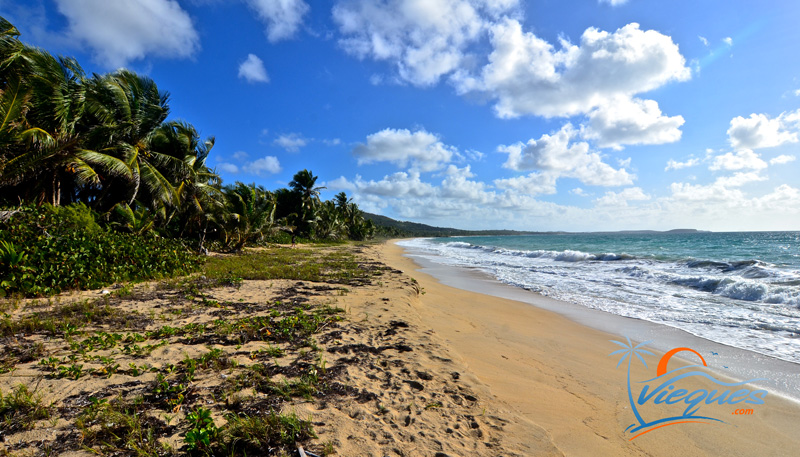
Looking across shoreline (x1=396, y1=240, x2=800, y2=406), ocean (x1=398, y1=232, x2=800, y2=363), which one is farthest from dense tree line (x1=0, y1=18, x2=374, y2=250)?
ocean (x1=398, y1=232, x2=800, y2=363)

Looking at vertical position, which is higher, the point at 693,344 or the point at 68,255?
the point at 68,255

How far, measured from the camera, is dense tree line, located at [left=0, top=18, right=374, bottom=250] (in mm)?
8914

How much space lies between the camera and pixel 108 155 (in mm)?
11938

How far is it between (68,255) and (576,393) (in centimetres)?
1021

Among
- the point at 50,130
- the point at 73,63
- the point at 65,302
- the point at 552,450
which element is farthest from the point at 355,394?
the point at 73,63

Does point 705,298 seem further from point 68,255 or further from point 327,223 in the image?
point 327,223

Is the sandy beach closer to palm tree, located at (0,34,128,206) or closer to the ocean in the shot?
the ocean

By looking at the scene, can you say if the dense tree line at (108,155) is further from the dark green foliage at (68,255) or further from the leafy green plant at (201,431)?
the leafy green plant at (201,431)

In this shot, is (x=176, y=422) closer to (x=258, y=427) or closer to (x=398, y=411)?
(x=258, y=427)

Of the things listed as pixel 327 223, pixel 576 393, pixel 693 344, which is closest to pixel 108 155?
pixel 576 393

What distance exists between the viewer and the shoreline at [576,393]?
3.06 metres

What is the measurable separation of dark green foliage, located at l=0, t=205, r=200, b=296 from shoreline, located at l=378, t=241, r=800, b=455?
25.6 ft

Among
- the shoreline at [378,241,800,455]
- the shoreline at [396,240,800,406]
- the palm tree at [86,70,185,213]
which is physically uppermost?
the palm tree at [86,70,185,213]

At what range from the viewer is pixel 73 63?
12.7 metres
